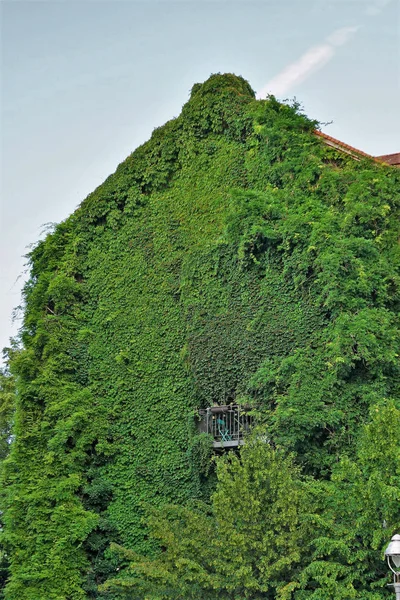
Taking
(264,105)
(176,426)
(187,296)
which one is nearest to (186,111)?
(264,105)

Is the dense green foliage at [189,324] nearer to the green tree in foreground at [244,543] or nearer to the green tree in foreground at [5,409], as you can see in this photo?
the green tree in foreground at [244,543]

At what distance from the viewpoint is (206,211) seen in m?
22.0

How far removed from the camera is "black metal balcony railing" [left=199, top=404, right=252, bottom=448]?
18.8 meters

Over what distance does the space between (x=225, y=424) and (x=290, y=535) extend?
5.42m

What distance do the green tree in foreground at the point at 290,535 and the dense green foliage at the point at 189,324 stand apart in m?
1.94

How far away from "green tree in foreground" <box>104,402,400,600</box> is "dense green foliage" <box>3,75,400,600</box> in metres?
1.94

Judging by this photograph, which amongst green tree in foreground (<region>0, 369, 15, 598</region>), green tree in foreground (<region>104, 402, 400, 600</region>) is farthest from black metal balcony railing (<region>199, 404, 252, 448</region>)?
green tree in foreground (<region>0, 369, 15, 598</region>)

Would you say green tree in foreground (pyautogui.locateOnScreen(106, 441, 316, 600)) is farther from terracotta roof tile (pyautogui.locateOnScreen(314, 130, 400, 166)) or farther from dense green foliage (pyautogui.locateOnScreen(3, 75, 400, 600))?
terracotta roof tile (pyautogui.locateOnScreen(314, 130, 400, 166))

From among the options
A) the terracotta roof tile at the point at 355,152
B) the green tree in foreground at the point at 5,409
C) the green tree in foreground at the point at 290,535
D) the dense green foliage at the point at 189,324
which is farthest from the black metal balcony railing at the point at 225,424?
the green tree in foreground at the point at 5,409

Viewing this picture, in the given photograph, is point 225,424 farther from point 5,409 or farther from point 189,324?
point 5,409

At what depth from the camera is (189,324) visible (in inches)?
806

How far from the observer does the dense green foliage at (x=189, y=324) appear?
17.6 meters

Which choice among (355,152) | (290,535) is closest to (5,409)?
(355,152)

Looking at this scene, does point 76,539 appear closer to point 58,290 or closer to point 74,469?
point 74,469
